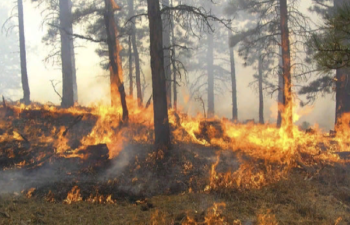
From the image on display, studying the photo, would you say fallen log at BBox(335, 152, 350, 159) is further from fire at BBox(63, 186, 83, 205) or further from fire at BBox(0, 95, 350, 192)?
fire at BBox(63, 186, 83, 205)

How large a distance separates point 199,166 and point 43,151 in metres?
4.99

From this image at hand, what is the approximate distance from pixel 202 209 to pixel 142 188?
206 cm

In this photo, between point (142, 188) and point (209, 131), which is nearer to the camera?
point (142, 188)

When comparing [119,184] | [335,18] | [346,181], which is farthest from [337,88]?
[119,184]

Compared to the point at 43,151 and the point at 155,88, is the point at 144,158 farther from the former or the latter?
the point at 43,151

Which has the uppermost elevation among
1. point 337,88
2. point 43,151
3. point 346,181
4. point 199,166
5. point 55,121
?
point 337,88

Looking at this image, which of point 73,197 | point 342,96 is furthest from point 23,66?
point 342,96

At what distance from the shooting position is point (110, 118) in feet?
40.6

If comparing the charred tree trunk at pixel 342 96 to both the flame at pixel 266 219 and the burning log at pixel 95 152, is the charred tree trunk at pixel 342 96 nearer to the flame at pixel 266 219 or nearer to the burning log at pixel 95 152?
the flame at pixel 266 219

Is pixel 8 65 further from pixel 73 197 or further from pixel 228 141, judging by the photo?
pixel 73 197

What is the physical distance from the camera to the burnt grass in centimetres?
593

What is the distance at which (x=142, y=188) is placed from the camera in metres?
7.76

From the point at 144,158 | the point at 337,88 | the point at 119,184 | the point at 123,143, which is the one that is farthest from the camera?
the point at 337,88

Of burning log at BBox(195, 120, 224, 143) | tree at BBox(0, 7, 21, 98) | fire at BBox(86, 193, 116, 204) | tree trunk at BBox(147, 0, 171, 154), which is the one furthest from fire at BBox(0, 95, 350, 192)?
tree at BBox(0, 7, 21, 98)
